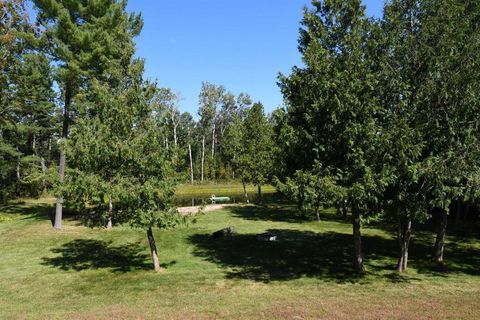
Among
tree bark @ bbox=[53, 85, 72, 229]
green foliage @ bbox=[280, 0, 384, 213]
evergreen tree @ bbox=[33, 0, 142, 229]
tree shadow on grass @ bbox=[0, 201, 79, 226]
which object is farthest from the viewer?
tree shadow on grass @ bbox=[0, 201, 79, 226]

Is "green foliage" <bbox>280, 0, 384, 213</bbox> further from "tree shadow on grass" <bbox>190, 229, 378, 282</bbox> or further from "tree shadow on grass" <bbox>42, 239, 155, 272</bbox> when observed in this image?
"tree shadow on grass" <bbox>42, 239, 155, 272</bbox>

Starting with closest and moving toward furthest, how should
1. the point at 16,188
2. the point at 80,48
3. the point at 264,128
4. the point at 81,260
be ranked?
the point at 81,260 → the point at 80,48 → the point at 264,128 → the point at 16,188

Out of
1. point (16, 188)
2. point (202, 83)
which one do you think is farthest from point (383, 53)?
point (202, 83)

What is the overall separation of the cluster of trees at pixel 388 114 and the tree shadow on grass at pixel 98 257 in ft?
26.6

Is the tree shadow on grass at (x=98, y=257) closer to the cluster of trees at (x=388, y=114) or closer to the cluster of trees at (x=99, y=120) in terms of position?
the cluster of trees at (x=99, y=120)

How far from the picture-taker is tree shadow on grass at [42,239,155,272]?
18.1 meters

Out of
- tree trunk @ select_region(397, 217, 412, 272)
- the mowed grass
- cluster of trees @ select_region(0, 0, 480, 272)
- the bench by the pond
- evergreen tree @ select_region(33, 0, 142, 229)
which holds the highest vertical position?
evergreen tree @ select_region(33, 0, 142, 229)

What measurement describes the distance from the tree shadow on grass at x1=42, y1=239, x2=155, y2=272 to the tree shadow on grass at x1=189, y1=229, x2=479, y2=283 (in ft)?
9.54

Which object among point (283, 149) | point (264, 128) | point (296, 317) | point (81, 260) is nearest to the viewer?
point (296, 317)

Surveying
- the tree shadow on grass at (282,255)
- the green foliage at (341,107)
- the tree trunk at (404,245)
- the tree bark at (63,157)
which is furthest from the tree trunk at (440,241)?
the tree bark at (63,157)

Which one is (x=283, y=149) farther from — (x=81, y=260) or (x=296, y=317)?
(x=81, y=260)

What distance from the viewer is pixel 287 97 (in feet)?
55.6

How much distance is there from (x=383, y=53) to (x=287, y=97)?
12.9ft

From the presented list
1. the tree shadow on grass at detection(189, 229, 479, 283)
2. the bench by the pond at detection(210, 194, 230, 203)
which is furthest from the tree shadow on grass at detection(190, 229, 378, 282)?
the bench by the pond at detection(210, 194, 230, 203)
